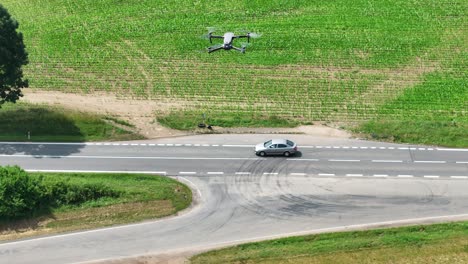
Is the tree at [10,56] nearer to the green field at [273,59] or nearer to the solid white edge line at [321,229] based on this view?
the green field at [273,59]

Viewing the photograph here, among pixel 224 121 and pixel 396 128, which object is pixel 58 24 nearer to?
A: pixel 224 121

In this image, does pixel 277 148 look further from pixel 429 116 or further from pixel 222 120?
pixel 429 116

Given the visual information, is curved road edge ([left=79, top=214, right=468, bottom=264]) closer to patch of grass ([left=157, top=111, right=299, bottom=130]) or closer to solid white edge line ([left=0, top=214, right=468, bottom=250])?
solid white edge line ([left=0, top=214, right=468, bottom=250])

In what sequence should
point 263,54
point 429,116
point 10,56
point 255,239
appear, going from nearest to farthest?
point 255,239 < point 10,56 < point 429,116 < point 263,54

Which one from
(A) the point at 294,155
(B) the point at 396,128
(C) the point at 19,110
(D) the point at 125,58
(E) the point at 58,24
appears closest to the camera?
(A) the point at 294,155

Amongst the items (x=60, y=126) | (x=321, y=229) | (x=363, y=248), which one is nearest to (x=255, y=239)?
(x=321, y=229)

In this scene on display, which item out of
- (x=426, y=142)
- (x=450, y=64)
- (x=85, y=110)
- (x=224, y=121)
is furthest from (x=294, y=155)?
(x=450, y=64)
